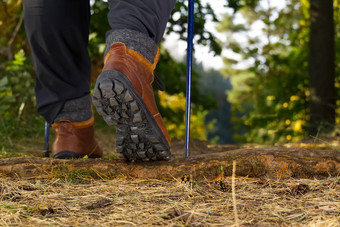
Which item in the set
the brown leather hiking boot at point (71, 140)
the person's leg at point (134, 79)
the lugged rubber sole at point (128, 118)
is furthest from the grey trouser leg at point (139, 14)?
the brown leather hiking boot at point (71, 140)

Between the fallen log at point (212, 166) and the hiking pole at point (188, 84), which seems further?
the hiking pole at point (188, 84)

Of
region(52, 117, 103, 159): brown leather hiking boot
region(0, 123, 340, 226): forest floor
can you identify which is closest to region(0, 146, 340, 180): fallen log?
region(0, 123, 340, 226): forest floor

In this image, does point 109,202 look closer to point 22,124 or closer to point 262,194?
point 262,194

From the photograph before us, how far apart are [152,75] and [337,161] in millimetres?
750

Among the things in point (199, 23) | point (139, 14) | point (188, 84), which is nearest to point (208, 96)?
point (199, 23)

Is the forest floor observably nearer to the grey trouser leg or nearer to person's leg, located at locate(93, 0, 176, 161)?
person's leg, located at locate(93, 0, 176, 161)

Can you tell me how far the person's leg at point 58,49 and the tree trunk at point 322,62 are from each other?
3.53 metres

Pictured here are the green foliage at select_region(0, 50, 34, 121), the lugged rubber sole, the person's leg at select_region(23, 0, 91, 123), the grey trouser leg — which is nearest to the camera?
the lugged rubber sole

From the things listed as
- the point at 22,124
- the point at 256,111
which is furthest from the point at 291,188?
the point at 256,111

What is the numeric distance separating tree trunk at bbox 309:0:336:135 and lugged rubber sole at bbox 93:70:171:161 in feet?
12.3

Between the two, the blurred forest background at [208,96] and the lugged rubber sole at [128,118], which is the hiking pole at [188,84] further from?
the blurred forest background at [208,96]

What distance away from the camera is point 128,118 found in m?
1.32

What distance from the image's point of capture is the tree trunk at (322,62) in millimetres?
4758

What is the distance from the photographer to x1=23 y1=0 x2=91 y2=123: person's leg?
1.75 meters
